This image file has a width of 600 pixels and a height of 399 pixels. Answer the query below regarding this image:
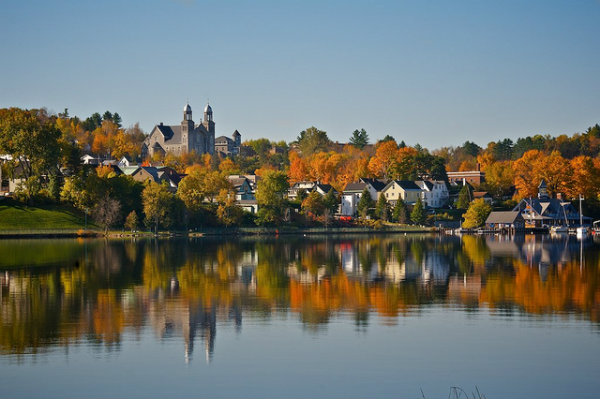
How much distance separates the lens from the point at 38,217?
270 ft

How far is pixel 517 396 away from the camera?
16.5 m

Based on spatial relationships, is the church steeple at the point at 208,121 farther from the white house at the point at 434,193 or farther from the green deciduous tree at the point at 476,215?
the green deciduous tree at the point at 476,215

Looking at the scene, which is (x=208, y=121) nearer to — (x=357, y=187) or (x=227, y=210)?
(x=357, y=187)

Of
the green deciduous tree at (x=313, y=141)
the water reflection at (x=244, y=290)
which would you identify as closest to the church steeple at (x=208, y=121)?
the green deciduous tree at (x=313, y=141)

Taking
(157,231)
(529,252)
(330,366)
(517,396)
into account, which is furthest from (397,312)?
(157,231)

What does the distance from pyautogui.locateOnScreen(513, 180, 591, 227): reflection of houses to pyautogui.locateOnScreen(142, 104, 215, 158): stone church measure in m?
89.9

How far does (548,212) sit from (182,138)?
98.3 metres

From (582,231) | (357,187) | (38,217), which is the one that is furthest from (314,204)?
(38,217)

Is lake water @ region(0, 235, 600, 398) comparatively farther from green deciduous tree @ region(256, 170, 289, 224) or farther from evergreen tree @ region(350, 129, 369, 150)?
evergreen tree @ region(350, 129, 369, 150)

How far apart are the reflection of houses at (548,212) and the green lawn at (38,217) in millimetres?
59838

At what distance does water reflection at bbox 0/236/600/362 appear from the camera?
78.8ft

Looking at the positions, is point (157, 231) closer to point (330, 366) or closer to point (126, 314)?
point (126, 314)

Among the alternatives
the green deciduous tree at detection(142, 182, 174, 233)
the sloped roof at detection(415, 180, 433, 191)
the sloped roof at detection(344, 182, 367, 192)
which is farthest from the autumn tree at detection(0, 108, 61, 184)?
the sloped roof at detection(415, 180, 433, 191)

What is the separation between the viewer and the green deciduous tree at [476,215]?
103 metres
